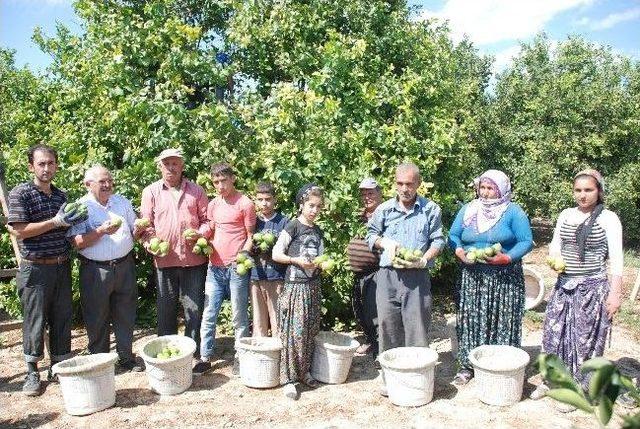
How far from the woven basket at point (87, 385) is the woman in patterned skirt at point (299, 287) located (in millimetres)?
1457

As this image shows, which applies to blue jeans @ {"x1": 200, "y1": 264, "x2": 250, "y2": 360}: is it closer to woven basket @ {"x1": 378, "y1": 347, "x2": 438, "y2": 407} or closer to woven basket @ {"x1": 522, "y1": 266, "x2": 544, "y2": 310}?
woven basket @ {"x1": 378, "y1": 347, "x2": 438, "y2": 407}

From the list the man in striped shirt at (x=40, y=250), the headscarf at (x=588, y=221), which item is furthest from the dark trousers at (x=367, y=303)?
the man in striped shirt at (x=40, y=250)

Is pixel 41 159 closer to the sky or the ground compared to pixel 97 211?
closer to the sky

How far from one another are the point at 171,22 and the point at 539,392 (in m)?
6.03

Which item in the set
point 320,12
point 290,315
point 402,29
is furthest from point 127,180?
point 402,29

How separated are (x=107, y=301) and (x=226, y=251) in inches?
47.7

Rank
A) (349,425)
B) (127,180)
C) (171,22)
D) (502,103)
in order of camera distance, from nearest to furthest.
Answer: (349,425), (127,180), (171,22), (502,103)

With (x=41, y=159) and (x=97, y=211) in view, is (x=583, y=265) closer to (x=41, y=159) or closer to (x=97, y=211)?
(x=97, y=211)

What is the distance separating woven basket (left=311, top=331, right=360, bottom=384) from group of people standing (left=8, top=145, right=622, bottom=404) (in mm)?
168

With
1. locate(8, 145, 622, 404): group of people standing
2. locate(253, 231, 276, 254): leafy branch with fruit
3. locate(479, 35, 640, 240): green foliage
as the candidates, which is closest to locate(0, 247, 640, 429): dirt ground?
locate(8, 145, 622, 404): group of people standing

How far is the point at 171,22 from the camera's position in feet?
22.5

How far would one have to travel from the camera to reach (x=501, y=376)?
428 centimetres

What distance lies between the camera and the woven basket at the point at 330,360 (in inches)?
187

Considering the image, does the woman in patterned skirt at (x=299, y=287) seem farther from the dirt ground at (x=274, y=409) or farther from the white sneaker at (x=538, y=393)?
the white sneaker at (x=538, y=393)
